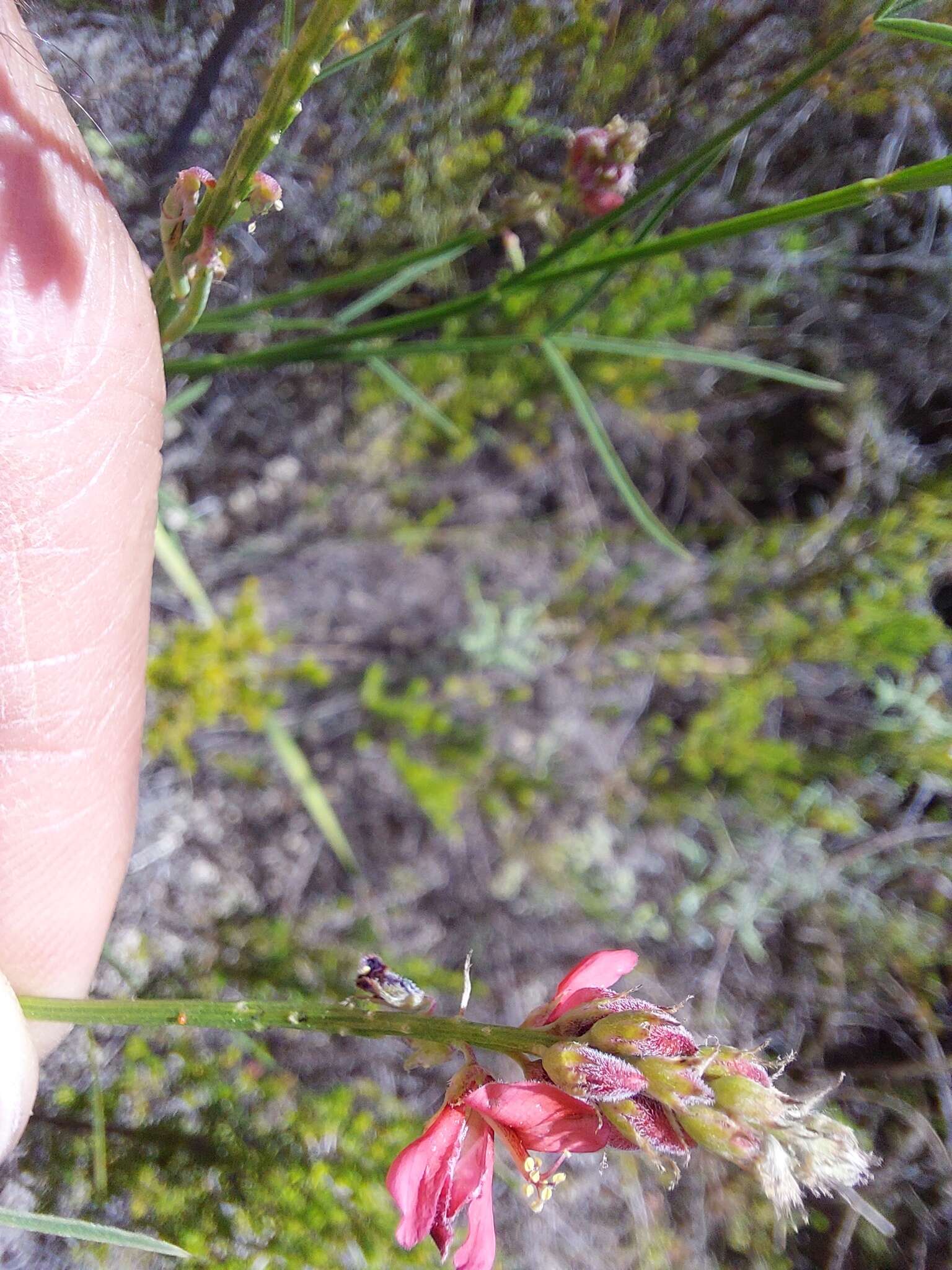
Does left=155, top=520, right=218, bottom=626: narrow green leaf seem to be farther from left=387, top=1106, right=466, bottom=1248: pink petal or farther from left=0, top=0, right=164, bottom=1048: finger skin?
left=387, top=1106, right=466, bottom=1248: pink petal

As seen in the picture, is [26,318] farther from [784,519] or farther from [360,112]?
[784,519]

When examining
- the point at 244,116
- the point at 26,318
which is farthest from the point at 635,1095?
the point at 244,116


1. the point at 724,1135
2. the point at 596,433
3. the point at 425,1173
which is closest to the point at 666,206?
the point at 596,433

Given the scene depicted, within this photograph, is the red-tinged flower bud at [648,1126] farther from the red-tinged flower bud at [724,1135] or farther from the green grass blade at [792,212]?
the green grass blade at [792,212]

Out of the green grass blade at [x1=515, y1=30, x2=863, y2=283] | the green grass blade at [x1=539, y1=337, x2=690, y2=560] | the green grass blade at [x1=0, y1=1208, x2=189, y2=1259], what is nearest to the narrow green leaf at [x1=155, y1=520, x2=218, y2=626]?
the green grass blade at [x1=539, y1=337, x2=690, y2=560]

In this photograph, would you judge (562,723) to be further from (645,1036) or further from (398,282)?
(645,1036)

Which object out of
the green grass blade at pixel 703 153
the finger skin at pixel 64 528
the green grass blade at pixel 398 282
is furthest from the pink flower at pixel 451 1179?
the green grass blade at pixel 398 282
